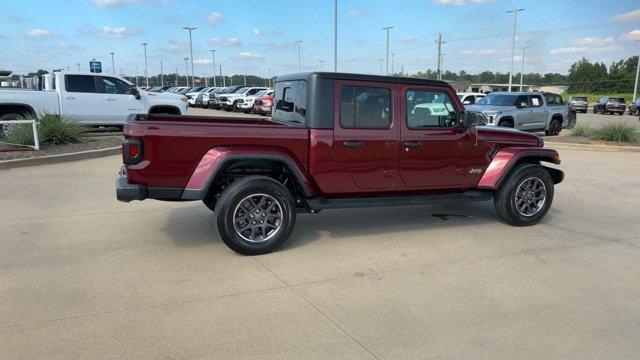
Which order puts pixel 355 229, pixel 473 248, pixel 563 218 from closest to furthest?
pixel 473 248
pixel 355 229
pixel 563 218

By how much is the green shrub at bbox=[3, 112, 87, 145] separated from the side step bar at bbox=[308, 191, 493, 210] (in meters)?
8.93

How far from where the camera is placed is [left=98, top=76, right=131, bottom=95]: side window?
1480 centimetres

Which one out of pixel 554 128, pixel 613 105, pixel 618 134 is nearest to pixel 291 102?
pixel 618 134

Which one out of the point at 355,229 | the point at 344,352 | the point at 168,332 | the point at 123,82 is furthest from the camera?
the point at 123,82

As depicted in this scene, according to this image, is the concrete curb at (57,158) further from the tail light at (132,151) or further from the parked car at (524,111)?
the parked car at (524,111)

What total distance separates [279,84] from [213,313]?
3234 mm

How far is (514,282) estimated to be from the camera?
14.6 feet

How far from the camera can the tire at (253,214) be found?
15.9 feet

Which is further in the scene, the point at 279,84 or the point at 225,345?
the point at 279,84

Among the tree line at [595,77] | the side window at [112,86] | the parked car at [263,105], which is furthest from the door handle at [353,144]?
the tree line at [595,77]

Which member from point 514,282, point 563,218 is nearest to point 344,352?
point 514,282

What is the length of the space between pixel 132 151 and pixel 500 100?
593 inches

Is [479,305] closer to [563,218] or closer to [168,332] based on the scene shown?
[168,332]

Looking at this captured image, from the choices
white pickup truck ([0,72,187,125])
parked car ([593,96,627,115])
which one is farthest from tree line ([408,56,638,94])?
white pickup truck ([0,72,187,125])
